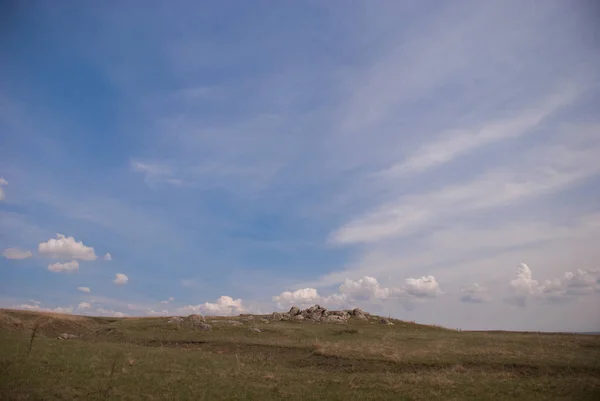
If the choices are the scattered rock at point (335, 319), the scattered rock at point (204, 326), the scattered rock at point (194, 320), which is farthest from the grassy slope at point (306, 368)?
the scattered rock at point (335, 319)

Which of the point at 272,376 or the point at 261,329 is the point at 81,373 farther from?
the point at 261,329

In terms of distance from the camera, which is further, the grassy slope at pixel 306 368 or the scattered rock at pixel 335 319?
the scattered rock at pixel 335 319

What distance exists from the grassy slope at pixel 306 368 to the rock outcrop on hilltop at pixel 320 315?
2219 centimetres

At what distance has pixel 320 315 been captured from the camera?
255 feet

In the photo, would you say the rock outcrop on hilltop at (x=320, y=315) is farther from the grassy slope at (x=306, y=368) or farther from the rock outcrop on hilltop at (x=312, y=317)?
the grassy slope at (x=306, y=368)

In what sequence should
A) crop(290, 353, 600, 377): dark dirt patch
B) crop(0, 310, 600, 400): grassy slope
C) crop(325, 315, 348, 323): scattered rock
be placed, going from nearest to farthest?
crop(0, 310, 600, 400): grassy slope
crop(290, 353, 600, 377): dark dirt patch
crop(325, 315, 348, 323): scattered rock

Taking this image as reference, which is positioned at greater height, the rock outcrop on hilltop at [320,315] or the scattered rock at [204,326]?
the rock outcrop on hilltop at [320,315]

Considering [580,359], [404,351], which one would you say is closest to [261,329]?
[404,351]

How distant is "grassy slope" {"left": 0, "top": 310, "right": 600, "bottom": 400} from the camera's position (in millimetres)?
25031

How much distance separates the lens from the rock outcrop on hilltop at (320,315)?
246 ft

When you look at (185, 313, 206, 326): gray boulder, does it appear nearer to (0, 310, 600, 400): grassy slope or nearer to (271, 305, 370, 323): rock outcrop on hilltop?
(0, 310, 600, 400): grassy slope

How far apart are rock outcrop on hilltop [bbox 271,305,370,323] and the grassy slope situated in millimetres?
22186

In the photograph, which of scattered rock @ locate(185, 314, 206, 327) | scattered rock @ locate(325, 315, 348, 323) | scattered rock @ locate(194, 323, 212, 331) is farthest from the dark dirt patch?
scattered rock @ locate(325, 315, 348, 323)

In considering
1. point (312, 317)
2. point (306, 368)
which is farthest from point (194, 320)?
point (306, 368)
